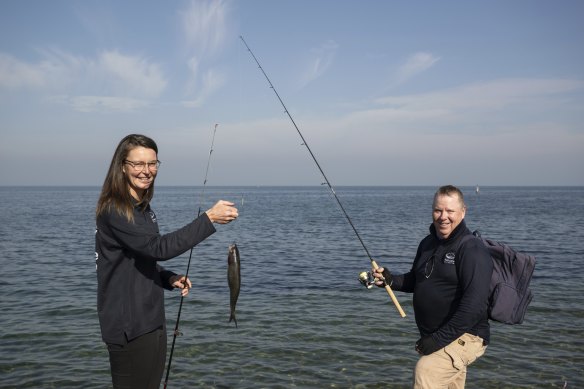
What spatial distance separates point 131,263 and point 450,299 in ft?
9.61

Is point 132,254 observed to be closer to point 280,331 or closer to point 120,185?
point 120,185

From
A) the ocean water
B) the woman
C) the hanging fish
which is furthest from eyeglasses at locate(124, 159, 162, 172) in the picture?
the ocean water

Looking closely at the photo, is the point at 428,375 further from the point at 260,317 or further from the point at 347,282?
the point at 347,282

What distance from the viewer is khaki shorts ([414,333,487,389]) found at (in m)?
4.80

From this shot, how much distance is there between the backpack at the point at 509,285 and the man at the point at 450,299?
5.6 inches

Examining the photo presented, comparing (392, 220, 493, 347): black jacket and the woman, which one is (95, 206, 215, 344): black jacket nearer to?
the woman

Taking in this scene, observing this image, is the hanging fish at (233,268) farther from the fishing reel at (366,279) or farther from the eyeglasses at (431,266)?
the eyeglasses at (431,266)

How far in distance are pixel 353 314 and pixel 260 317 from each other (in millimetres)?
2401

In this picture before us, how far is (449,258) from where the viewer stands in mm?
4797

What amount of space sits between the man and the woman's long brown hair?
9.19 ft

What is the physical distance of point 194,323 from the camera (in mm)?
12320

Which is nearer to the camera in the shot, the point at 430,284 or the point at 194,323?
the point at 430,284

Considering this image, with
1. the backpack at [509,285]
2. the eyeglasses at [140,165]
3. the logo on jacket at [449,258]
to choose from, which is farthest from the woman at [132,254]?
the backpack at [509,285]

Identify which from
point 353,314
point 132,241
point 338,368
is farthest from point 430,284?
point 353,314
